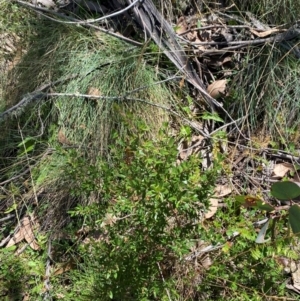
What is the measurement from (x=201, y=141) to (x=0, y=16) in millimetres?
1356

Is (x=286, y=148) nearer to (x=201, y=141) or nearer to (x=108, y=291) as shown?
(x=201, y=141)

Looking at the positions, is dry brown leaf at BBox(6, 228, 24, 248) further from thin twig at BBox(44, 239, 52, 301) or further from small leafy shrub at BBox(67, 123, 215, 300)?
small leafy shrub at BBox(67, 123, 215, 300)

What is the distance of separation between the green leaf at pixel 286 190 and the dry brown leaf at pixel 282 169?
88 centimetres

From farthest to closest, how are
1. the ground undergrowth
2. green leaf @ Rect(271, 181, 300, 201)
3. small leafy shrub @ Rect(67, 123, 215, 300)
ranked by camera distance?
the ground undergrowth < small leafy shrub @ Rect(67, 123, 215, 300) < green leaf @ Rect(271, 181, 300, 201)

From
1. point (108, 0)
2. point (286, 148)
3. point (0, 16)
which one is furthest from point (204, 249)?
point (0, 16)

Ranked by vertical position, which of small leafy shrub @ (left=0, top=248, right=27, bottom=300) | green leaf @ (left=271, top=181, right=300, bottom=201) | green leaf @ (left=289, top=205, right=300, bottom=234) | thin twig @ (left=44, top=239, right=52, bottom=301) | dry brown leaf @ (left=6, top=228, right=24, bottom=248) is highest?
green leaf @ (left=271, top=181, right=300, bottom=201)

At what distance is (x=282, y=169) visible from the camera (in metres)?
2.40

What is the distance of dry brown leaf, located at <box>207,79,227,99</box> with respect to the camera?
97.1 inches

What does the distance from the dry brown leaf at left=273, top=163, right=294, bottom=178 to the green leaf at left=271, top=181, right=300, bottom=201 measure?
2.89ft

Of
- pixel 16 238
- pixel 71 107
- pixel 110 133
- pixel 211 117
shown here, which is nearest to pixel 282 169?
pixel 211 117

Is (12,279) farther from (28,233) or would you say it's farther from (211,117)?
(211,117)

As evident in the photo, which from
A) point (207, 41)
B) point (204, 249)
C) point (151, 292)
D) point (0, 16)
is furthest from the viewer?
point (0, 16)

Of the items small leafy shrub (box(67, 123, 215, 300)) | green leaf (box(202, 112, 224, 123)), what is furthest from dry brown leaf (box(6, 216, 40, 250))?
green leaf (box(202, 112, 224, 123))

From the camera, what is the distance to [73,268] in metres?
2.37
